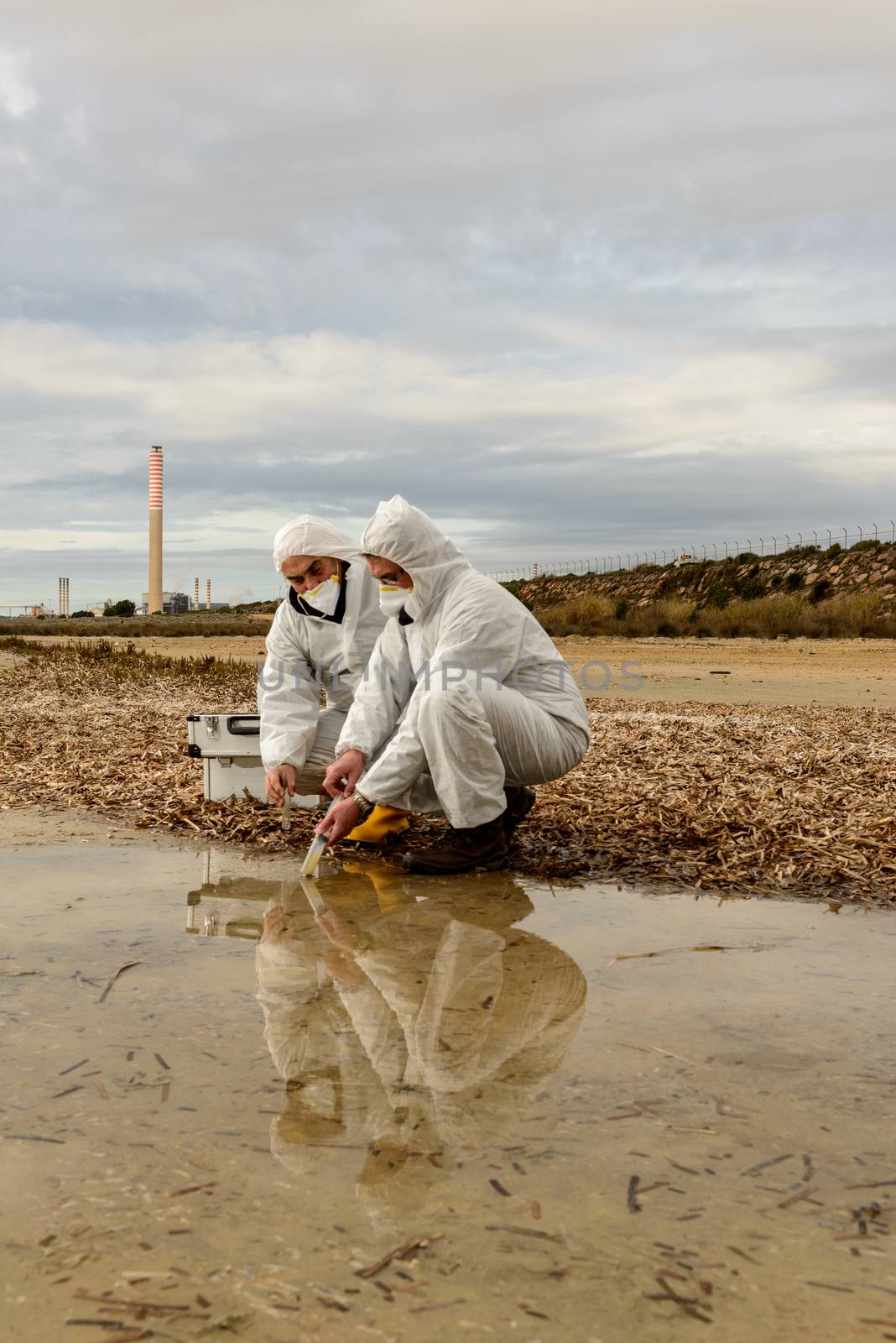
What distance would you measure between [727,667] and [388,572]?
14322 mm

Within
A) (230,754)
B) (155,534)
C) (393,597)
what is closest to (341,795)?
(393,597)

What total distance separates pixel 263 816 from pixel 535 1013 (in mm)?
2601

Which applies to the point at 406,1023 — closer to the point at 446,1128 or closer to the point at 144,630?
the point at 446,1128

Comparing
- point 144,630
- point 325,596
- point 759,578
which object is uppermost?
point 759,578

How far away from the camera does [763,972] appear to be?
3.05m

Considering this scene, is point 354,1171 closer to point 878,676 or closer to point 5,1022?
point 5,1022

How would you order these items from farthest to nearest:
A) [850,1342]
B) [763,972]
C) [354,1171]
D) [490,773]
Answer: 1. [490,773]
2. [763,972]
3. [354,1171]
4. [850,1342]

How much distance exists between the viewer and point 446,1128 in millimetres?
2057

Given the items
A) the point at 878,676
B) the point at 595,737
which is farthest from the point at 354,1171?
the point at 878,676

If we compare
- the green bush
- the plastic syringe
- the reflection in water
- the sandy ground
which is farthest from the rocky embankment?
the reflection in water

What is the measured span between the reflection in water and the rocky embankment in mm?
33356

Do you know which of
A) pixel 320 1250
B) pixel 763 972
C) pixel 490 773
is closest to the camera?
pixel 320 1250

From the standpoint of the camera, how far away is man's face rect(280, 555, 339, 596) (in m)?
4.59

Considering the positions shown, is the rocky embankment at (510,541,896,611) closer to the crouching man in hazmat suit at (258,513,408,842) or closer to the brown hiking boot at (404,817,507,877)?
the crouching man in hazmat suit at (258,513,408,842)
